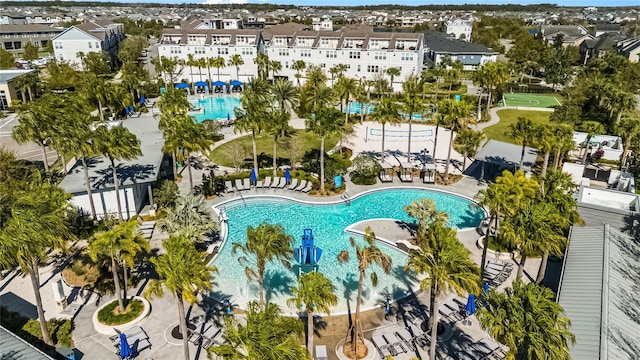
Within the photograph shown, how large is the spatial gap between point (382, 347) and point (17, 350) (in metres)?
16.2

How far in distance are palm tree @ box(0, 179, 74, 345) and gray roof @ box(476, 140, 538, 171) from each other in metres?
36.1

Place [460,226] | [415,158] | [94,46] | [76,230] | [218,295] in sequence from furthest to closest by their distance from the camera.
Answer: [94,46] < [415,158] < [460,226] < [76,230] < [218,295]

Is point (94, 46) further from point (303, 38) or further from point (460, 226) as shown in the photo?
point (460, 226)

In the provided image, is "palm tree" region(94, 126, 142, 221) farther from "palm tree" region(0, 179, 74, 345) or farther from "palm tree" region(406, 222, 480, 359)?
"palm tree" region(406, 222, 480, 359)

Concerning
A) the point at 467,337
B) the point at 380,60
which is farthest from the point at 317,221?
the point at 380,60

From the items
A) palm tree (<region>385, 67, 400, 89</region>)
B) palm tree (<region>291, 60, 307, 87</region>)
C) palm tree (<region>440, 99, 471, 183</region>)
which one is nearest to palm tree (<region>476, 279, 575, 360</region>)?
palm tree (<region>440, 99, 471, 183</region>)

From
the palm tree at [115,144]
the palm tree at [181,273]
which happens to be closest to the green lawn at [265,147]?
the palm tree at [115,144]

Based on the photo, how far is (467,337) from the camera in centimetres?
2314

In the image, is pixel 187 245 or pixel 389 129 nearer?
pixel 187 245

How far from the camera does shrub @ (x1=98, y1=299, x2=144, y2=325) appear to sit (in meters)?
23.7

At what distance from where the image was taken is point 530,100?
262 ft

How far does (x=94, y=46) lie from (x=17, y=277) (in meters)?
83.7

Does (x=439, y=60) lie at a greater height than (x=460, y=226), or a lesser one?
greater

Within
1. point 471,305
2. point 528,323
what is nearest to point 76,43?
point 471,305
